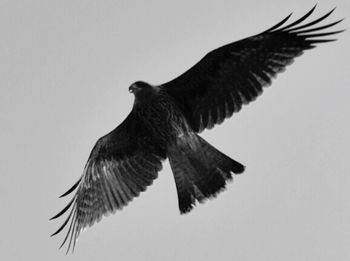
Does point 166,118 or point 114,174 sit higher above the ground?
point 114,174

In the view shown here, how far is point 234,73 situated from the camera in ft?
38.6

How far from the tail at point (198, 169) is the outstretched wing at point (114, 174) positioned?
1.63 ft

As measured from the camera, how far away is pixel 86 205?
12.5 metres

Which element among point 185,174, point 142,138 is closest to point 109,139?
point 142,138

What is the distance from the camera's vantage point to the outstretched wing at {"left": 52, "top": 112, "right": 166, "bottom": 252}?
12.4 meters

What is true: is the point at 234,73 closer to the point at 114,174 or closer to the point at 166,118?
the point at 166,118

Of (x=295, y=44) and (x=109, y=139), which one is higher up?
(x=109, y=139)

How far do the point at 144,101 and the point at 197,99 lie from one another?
71cm

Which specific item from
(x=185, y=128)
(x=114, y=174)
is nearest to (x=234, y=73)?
(x=185, y=128)

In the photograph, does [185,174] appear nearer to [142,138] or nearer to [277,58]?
[142,138]

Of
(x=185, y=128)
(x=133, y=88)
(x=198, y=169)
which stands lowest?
(x=198, y=169)

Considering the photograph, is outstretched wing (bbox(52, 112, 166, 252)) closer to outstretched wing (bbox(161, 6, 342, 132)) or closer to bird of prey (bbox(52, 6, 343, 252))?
bird of prey (bbox(52, 6, 343, 252))

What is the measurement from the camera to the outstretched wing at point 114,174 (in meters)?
12.4

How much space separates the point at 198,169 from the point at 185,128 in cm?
58
